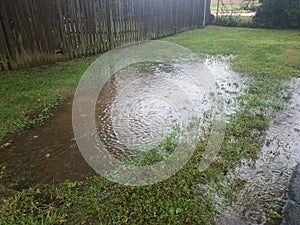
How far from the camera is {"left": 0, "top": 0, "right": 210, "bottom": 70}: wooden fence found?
5570mm

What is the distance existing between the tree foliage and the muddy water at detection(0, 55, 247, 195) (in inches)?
360

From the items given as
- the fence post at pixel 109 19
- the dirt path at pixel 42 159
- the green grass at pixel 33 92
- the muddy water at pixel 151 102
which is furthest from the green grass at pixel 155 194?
the fence post at pixel 109 19

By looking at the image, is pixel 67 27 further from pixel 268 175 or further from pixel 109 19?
pixel 268 175

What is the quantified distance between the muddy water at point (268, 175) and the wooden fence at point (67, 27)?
5256mm

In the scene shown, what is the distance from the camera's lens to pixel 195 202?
2.27 metres

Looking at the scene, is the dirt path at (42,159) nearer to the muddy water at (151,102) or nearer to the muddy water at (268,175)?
the muddy water at (151,102)

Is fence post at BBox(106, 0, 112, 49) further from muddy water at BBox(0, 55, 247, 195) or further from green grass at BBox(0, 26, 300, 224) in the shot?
green grass at BBox(0, 26, 300, 224)

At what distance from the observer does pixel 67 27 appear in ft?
21.3

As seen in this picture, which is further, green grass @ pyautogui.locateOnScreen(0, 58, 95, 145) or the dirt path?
green grass @ pyautogui.locateOnScreen(0, 58, 95, 145)

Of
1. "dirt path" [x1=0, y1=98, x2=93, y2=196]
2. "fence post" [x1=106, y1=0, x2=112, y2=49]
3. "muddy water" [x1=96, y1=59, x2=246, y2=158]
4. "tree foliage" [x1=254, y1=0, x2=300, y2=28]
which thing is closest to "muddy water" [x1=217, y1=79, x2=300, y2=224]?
"muddy water" [x1=96, y1=59, x2=246, y2=158]

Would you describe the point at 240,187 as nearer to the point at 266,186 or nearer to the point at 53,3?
the point at 266,186

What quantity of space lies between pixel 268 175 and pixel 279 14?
12910 mm

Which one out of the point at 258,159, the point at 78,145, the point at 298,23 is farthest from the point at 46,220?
the point at 298,23

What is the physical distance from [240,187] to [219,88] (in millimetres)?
2862
